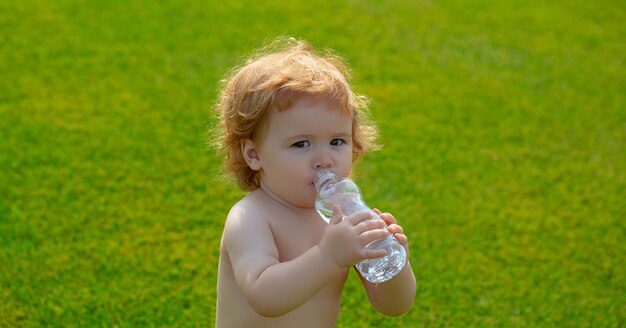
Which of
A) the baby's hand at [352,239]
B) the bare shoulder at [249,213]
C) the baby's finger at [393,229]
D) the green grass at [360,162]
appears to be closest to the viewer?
the baby's hand at [352,239]

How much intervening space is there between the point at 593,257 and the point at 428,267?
0.99 meters

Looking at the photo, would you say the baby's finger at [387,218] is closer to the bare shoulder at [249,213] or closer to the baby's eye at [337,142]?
the baby's eye at [337,142]

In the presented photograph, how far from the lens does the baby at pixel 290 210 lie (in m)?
2.06

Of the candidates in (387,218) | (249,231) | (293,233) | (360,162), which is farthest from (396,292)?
(360,162)

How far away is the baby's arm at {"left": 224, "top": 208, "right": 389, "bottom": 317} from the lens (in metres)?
2.03

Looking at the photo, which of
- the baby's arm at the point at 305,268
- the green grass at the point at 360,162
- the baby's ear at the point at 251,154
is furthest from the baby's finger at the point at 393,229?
the green grass at the point at 360,162

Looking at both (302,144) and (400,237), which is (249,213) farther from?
(400,237)

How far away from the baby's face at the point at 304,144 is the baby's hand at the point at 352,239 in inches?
9.3

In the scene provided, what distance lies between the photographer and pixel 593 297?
389 centimetres

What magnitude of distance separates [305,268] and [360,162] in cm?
282

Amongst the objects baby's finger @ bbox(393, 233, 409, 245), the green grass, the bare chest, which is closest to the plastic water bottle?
baby's finger @ bbox(393, 233, 409, 245)

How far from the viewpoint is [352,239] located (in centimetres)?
202

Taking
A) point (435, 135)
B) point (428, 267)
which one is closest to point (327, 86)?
point (428, 267)

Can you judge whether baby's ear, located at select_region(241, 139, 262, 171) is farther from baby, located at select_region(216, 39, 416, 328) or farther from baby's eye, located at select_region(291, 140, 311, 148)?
baby's eye, located at select_region(291, 140, 311, 148)
